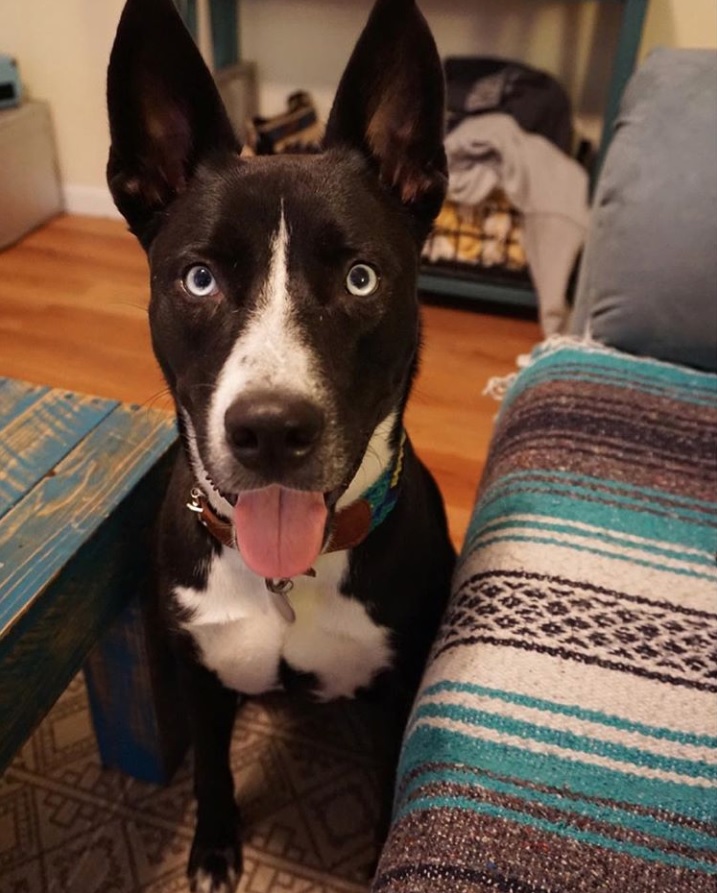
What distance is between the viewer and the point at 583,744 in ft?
2.88

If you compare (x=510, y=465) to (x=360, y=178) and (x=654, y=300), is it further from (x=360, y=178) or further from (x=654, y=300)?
(x=360, y=178)

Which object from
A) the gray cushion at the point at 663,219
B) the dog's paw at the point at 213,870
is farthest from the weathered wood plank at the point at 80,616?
the gray cushion at the point at 663,219

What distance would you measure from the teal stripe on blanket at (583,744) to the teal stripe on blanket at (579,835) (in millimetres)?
84

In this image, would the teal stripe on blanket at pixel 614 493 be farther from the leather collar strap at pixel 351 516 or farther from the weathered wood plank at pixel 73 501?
the weathered wood plank at pixel 73 501

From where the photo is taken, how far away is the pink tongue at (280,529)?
92 cm

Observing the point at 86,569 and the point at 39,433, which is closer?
the point at 86,569

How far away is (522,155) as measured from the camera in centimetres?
270

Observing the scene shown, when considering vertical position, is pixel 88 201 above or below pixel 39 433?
below

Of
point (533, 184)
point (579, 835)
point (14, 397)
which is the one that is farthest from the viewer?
point (533, 184)

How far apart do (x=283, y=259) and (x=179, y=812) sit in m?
1.00

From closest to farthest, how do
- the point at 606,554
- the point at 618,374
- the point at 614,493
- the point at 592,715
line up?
the point at 592,715 < the point at 606,554 < the point at 614,493 < the point at 618,374

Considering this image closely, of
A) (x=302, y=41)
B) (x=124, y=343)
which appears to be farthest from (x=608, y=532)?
(x=302, y=41)

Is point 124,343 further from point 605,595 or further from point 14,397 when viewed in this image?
point 605,595

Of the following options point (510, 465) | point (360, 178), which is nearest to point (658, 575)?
point (510, 465)
